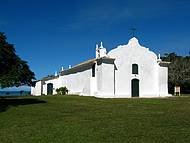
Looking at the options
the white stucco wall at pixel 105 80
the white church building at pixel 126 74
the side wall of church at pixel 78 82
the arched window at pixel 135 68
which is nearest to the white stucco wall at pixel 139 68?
the white church building at pixel 126 74

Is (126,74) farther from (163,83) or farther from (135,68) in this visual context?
(163,83)

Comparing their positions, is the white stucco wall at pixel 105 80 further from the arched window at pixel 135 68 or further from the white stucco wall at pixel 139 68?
the arched window at pixel 135 68

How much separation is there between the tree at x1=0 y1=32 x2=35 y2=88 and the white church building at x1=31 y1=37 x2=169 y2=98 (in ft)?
37.3

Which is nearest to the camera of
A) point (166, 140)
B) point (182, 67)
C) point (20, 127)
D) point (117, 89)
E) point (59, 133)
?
point (166, 140)

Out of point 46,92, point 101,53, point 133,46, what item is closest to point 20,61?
point 101,53

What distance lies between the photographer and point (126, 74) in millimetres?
37906

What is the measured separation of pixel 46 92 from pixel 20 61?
26.8 meters

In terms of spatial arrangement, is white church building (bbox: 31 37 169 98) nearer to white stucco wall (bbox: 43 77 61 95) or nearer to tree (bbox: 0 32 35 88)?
white stucco wall (bbox: 43 77 61 95)

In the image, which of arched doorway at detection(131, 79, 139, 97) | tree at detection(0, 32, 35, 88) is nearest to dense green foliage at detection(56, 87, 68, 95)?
arched doorway at detection(131, 79, 139, 97)

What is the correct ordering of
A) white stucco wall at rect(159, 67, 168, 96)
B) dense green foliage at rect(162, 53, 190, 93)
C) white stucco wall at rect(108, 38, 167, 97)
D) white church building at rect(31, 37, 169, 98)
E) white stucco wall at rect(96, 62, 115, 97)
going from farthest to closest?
dense green foliage at rect(162, 53, 190, 93)
white stucco wall at rect(159, 67, 168, 96)
white stucco wall at rect(108, 38, 167, 97)
white church building at rect(31, 37, 169, 98)
white stucco wall at rect(96, 62, 115, 97)

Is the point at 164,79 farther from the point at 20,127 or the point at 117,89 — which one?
the point at 20,127

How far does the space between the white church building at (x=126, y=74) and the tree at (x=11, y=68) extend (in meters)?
11.4

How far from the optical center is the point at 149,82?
39062 millimetres

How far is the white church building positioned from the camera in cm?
3647
